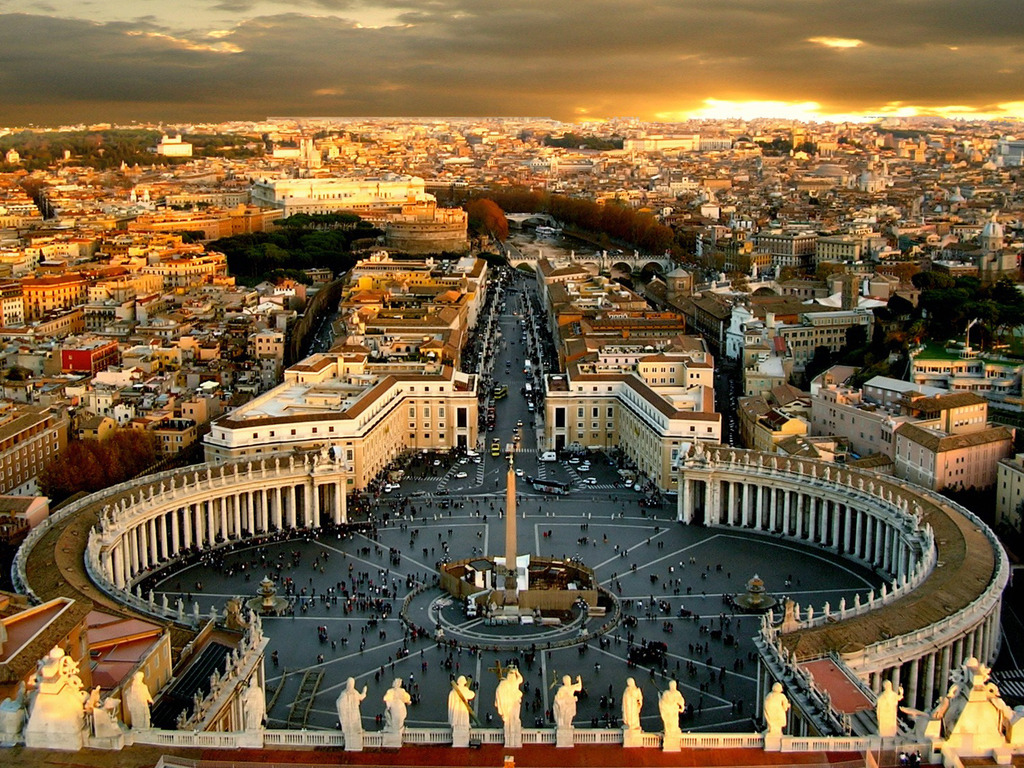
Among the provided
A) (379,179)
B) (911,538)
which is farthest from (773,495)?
(379,179)

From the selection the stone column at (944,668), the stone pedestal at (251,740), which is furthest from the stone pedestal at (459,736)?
the stone column at (944,668)

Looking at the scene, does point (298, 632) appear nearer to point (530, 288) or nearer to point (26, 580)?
point (26, 580)

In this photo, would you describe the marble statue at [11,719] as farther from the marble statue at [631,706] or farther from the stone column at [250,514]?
the stone column at [250,514]

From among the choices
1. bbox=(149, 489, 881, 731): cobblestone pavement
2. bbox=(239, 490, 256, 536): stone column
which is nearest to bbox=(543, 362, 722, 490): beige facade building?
bbox=(149, 489, 881, 731): cobblestone pavement

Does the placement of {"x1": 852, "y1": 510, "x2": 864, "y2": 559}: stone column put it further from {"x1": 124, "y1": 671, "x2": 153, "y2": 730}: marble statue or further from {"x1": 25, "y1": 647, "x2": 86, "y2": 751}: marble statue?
{"x1": 25, "y1": 647, "x2": 86, "y2": 751}: marble statue

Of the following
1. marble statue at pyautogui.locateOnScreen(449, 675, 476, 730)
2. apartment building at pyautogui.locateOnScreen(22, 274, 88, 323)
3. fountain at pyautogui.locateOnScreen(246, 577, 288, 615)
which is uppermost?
marble statue at pyautogui.locateOnScreen(449, 675, 476, 730)

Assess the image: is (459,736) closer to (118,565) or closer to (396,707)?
(396,707)

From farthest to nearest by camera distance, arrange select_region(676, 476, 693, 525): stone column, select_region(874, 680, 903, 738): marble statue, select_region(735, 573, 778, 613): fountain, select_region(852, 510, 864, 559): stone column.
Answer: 1. select_region(676, 476, 693, 525): stone column
2. select_region(852, 510, 864, 559): stone column
3. select_region(735, 573, 778, 613): fountain
4. select_region(874, 680, 903, 738): marble statue
